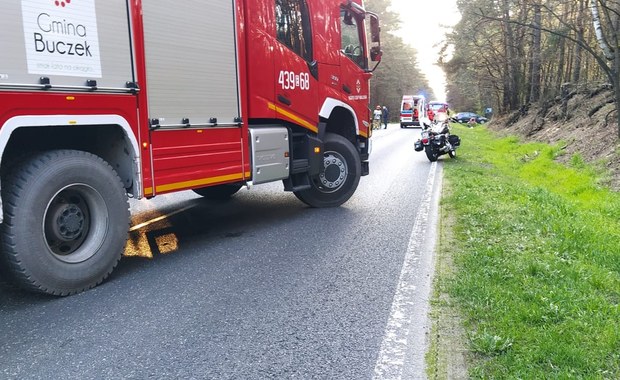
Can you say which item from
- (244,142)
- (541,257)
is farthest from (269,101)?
(541,257)

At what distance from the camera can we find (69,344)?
330 centimetres

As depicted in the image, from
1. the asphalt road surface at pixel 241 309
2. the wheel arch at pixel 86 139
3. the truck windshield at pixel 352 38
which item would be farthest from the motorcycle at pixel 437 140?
the wheel arch at pixel 86 139

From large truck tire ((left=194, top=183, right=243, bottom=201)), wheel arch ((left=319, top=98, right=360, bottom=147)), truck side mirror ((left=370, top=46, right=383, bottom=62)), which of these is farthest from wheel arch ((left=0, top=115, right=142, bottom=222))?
truck side mirror ((left=370, top=46, right=383, bottom=62))

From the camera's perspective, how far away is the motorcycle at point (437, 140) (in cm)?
1484

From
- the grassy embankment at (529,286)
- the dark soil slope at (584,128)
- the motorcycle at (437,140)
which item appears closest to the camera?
the grassy embankment at (529,286)

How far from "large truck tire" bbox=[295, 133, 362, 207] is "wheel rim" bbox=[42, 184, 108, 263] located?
12.1 feet

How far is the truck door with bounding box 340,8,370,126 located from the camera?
8.12 metres

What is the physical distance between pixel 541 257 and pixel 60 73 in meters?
4.65

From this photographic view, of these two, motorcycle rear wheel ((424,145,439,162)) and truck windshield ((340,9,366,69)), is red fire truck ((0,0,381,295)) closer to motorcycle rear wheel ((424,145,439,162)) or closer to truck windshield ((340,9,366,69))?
truck windshield ((340,9,366,69))

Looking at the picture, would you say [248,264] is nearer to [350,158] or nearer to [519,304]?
[519,304]

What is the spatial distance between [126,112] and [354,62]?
15.6 feet

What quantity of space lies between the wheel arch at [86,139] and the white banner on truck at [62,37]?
1.24 feet

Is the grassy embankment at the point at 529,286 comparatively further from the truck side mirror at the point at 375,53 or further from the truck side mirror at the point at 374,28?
the truck side mirror at the point at 374,28

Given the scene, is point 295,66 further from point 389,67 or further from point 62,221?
point 389,67
